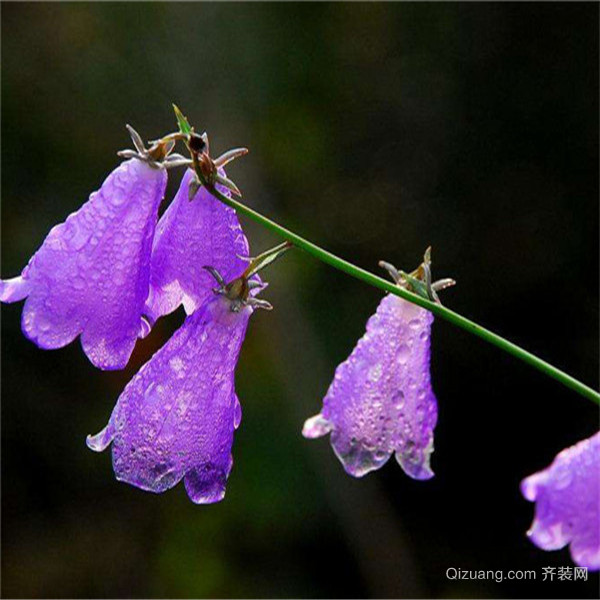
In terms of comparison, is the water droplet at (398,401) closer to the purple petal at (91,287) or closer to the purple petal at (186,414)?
the purple petal at (186,414)

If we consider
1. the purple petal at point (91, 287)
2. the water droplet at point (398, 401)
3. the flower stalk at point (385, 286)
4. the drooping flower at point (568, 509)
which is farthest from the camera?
the water droplet at point (398, 401)

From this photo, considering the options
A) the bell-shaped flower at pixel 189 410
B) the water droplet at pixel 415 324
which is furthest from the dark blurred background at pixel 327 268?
the bell-shaped flower at pixel 189 410

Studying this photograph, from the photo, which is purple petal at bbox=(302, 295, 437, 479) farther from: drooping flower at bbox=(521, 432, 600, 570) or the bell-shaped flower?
drooping flower at bbox=(521, 432, 600, 570)

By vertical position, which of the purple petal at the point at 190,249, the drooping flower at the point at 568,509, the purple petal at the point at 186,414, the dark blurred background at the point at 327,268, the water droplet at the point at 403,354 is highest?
the dark blurred background at the point at 327,268

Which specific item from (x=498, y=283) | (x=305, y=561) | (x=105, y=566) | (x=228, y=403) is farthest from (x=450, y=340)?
(x=228, y=403)

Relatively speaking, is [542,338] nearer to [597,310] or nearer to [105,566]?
[597,310]

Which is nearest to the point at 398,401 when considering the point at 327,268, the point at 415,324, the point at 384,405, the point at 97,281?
the point at 384,405

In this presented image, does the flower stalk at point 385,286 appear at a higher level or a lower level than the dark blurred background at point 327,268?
lower
